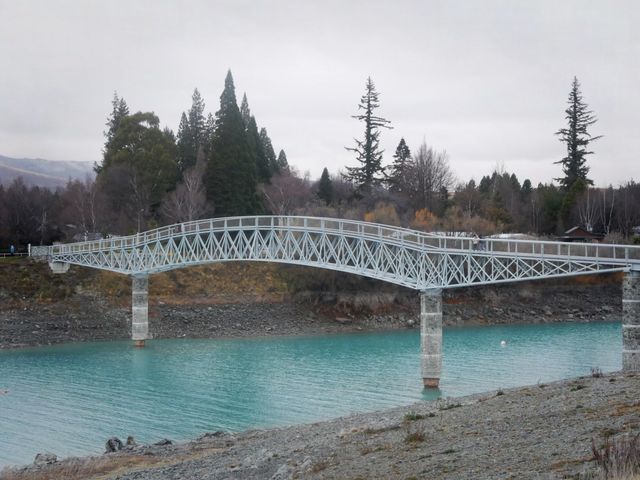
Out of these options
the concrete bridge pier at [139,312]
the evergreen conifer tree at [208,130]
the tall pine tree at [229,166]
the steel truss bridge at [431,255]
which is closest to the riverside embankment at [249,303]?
the concrete bridge pier at [139,312]

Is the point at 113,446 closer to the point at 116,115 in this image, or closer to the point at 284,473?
the point at 284,473

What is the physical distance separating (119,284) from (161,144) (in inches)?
966

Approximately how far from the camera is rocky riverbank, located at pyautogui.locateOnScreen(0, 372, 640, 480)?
18812mm

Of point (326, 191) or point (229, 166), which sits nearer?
point (229, 166)

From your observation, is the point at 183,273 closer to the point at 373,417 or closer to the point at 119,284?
the point at 119,284

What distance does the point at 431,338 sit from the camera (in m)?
48.7

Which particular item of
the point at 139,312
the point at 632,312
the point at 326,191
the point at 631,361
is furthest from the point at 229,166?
the point at 631,361

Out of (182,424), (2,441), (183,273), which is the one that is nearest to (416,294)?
(183,273)

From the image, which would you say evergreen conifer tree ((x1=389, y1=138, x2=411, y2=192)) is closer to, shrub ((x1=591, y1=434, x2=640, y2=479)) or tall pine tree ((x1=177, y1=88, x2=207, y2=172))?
tall pine tree ((x1=177, y1=88, x2=207, y2=172))

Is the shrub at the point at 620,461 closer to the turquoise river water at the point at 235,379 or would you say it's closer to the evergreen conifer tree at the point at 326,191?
the turquoise river water at the point at 235,379

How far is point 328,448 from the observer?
24781 millimetres

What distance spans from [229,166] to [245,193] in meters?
3.80

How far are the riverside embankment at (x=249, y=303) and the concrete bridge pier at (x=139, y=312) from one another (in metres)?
4.11

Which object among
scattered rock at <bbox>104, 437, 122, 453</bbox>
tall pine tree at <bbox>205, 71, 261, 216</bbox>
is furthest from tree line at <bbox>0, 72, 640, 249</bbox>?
scattered rock at <bbox>104, 437, 122, 453</bbox>
